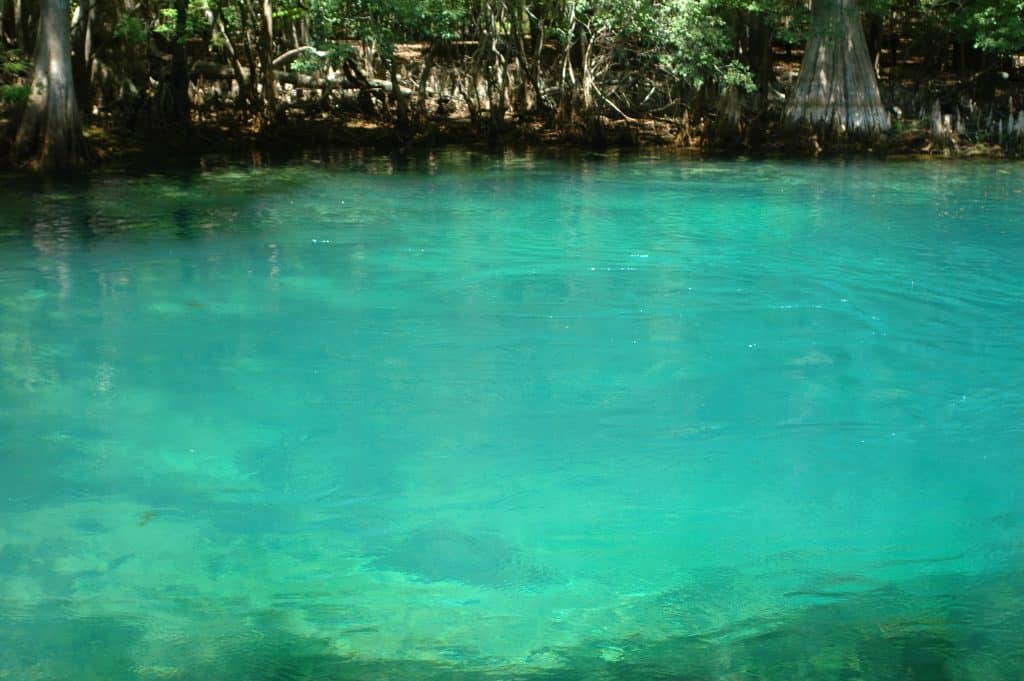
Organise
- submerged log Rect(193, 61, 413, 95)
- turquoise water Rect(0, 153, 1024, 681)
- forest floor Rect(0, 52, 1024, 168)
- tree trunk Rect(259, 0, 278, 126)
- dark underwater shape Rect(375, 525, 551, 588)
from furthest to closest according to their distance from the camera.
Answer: submerged log Rect(193, 61, 413, 95) < tree trunk Rect(259, 0, 278, 126) < forest floor Rect(0, 52, 1024, 168) < dark underwater shape Rect(375, 525, 551, 588) < turquoise water Rect(0, 153, 1024, 681)

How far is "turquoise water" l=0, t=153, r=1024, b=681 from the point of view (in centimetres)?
484

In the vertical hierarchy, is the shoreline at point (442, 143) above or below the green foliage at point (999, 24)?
below

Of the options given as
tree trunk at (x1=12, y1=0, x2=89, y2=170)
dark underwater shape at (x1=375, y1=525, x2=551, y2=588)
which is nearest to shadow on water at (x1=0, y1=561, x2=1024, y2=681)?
dark underwater shape at (x1=375, y1=525, x2=551, y2=588)

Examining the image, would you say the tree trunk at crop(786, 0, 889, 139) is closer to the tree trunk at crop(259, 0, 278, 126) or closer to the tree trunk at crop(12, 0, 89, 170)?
the tree trunk at crop(259, 0, 278, 126)

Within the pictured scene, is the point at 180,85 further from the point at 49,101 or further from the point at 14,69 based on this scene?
the point at 14,69

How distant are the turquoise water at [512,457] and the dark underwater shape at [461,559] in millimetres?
17

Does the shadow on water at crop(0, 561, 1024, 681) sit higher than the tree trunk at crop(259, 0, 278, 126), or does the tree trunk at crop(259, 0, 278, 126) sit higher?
the tree trunk at crop(259, 0, 278, 126)

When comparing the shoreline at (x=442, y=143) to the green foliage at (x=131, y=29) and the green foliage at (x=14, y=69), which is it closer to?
the green foliage at (x=14, y=69)

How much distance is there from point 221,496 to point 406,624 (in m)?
1.63

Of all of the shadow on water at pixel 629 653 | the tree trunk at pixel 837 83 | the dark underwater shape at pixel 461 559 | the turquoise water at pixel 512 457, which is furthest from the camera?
the tree trunk at pixel 837 83

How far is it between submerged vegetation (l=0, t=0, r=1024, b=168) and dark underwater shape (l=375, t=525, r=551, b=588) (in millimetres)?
14463

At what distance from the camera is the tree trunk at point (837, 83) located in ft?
70.8

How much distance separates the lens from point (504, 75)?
24.1 metres

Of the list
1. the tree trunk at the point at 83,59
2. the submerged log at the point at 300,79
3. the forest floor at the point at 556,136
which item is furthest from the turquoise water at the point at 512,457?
the submerged log at the point at 300,79
